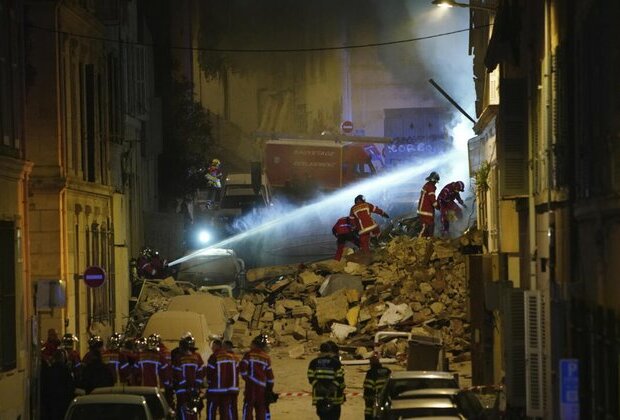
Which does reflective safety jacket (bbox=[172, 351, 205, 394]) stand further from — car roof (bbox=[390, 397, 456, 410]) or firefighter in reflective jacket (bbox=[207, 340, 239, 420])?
car roof (bbox=[390, 397, 456, 410])

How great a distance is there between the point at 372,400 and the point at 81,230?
11774 millimetres

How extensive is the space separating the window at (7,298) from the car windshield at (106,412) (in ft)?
16.4

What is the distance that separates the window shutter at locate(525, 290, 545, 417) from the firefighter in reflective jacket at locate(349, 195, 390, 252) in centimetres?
1740

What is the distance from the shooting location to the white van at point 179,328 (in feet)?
77.0

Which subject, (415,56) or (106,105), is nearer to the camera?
(106,105)

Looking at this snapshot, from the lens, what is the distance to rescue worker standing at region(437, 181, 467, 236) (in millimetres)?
32938

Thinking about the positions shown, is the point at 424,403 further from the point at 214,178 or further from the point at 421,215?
the point at 214,178

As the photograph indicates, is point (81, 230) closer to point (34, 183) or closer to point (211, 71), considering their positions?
point (34, 183)

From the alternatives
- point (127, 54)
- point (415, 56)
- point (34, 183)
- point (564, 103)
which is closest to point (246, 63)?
point (415, 56)

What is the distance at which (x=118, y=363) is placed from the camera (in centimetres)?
1841

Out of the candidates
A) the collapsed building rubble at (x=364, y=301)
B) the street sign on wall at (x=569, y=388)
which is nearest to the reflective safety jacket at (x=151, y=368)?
the street sign on wall at (x=569, y=388)

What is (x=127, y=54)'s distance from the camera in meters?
35.1

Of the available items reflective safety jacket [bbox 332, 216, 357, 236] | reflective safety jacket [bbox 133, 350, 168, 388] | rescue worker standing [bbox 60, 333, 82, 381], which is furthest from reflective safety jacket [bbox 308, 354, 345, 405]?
reflective safety jacket [bbox 332, 216, 357, 236]

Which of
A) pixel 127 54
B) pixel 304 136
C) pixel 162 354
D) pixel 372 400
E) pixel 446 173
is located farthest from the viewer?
pixel 446 173
